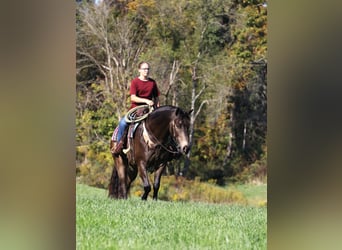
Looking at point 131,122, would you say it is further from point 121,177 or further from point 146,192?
point 146,192

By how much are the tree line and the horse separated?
0.14m

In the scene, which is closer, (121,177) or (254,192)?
(254,192)

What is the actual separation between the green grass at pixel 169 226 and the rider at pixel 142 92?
972 mm

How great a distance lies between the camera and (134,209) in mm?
7738

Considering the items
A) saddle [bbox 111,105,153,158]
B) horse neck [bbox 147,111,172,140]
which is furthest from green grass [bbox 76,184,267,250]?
horse neck [bbox 147,111,172,140]

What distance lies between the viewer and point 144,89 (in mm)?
7910

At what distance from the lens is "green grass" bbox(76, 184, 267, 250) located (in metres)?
7.34

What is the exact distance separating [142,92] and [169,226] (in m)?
1.87

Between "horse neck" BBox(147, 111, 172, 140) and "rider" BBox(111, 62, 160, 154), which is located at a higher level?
"rider" BBox(111, 62, 160, 154)

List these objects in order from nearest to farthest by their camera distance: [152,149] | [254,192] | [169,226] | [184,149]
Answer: [169,226]
[254,192]
[184,149]
[152,149]

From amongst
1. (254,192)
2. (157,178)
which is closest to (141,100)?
(157,178)

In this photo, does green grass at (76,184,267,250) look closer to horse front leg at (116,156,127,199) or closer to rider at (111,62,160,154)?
horse front leg at (116,156,127,199)
